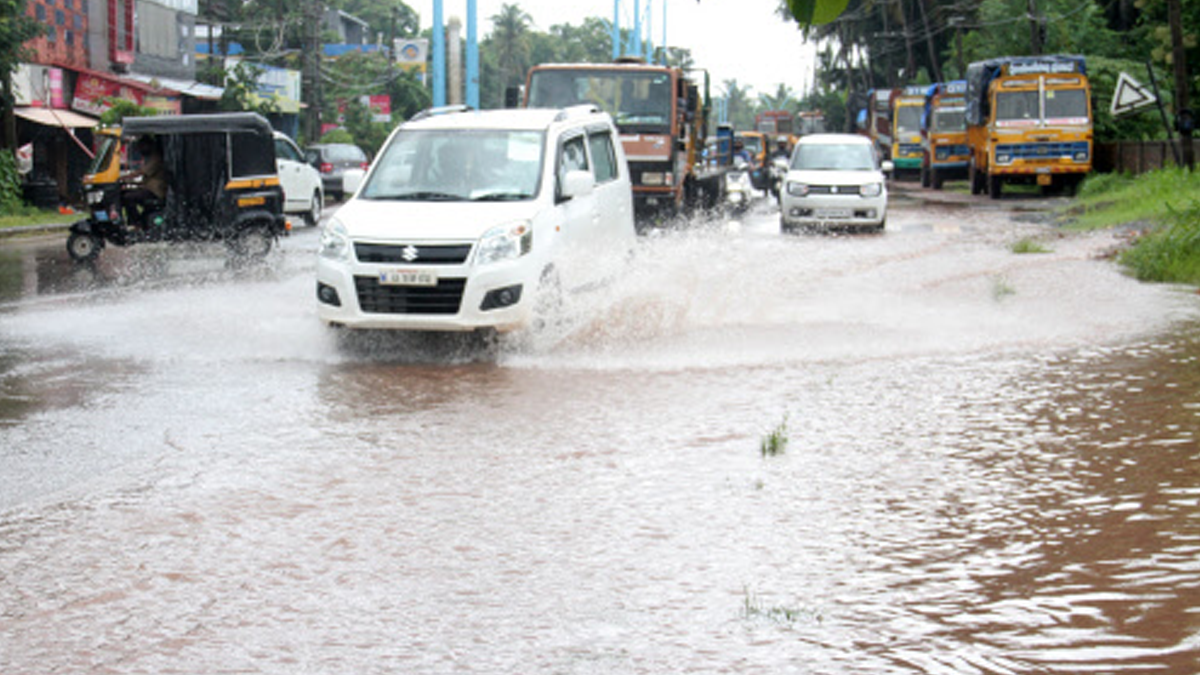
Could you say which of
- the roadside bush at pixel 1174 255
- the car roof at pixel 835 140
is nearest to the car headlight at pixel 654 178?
the car roof at pixel 835 140

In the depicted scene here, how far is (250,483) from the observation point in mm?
6754

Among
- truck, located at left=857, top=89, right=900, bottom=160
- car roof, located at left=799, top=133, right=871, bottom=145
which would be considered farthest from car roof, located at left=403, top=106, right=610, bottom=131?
truck, located at left=857, top=89, right=900, bottom=160

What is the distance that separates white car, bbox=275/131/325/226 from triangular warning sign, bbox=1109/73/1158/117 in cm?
1451

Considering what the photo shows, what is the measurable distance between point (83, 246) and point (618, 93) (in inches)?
315

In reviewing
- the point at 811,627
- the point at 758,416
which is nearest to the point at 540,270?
the point at 758,416

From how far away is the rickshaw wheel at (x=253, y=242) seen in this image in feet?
66.3

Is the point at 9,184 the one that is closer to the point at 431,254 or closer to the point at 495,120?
the point at 495,120

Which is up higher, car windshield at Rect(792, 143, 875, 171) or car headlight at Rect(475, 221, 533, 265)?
car windshield at Rect(792, 143, 875, 171)

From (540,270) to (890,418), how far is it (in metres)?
3.48

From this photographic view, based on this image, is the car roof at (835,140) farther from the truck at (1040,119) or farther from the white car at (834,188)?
the truck at (1040,119)

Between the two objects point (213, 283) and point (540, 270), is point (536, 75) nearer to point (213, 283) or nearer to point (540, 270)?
point (213, 283)

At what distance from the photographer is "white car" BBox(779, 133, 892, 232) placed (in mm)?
24703

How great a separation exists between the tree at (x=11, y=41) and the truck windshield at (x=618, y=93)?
12.4 m

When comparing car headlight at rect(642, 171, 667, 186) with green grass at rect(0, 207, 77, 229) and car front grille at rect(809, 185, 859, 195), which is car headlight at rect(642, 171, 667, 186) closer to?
car front grille at rect(809, 185, 859, 195)
